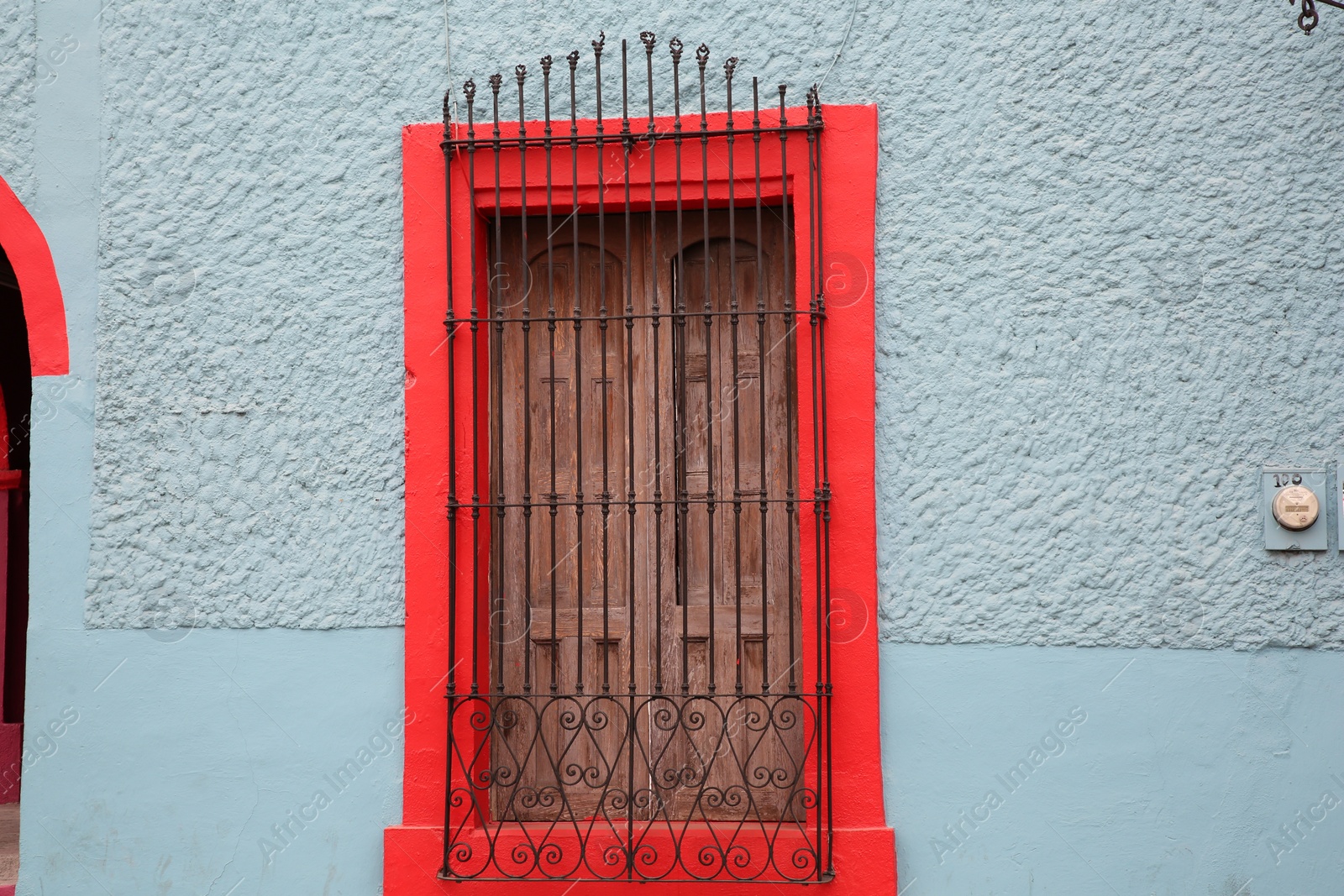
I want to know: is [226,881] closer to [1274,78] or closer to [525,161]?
[525,161]

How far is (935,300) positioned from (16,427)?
5.13 meters

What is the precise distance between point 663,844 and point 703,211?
2106 millimetres

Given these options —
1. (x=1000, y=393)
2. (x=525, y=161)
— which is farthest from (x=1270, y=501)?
(x=525, y=161)

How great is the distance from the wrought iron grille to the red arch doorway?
4.77 feet

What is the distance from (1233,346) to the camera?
12.2 ft

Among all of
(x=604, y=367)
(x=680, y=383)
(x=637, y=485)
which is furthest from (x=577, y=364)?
(x=637, y=485)

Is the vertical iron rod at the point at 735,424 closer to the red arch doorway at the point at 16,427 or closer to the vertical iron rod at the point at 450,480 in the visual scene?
the vertical iron rod at the point at 450,480

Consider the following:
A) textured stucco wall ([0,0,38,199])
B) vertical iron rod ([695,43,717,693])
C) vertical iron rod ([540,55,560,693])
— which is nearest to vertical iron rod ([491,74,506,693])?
vertical iron rod ([540,55,560,693])

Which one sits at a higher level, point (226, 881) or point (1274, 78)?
point (1274, 78)

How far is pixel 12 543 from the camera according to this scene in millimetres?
6098

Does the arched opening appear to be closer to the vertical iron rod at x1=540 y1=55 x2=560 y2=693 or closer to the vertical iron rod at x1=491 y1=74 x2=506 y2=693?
the vertical iron rod at x1=491 y1=74 x2=506 y2=693

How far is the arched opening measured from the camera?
558 cm

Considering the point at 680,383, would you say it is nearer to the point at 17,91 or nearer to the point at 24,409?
the point at 17,91

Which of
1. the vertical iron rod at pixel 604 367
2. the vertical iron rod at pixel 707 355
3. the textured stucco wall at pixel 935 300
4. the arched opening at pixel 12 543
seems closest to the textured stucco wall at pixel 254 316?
the textured stucco wall at pixel 935 300
